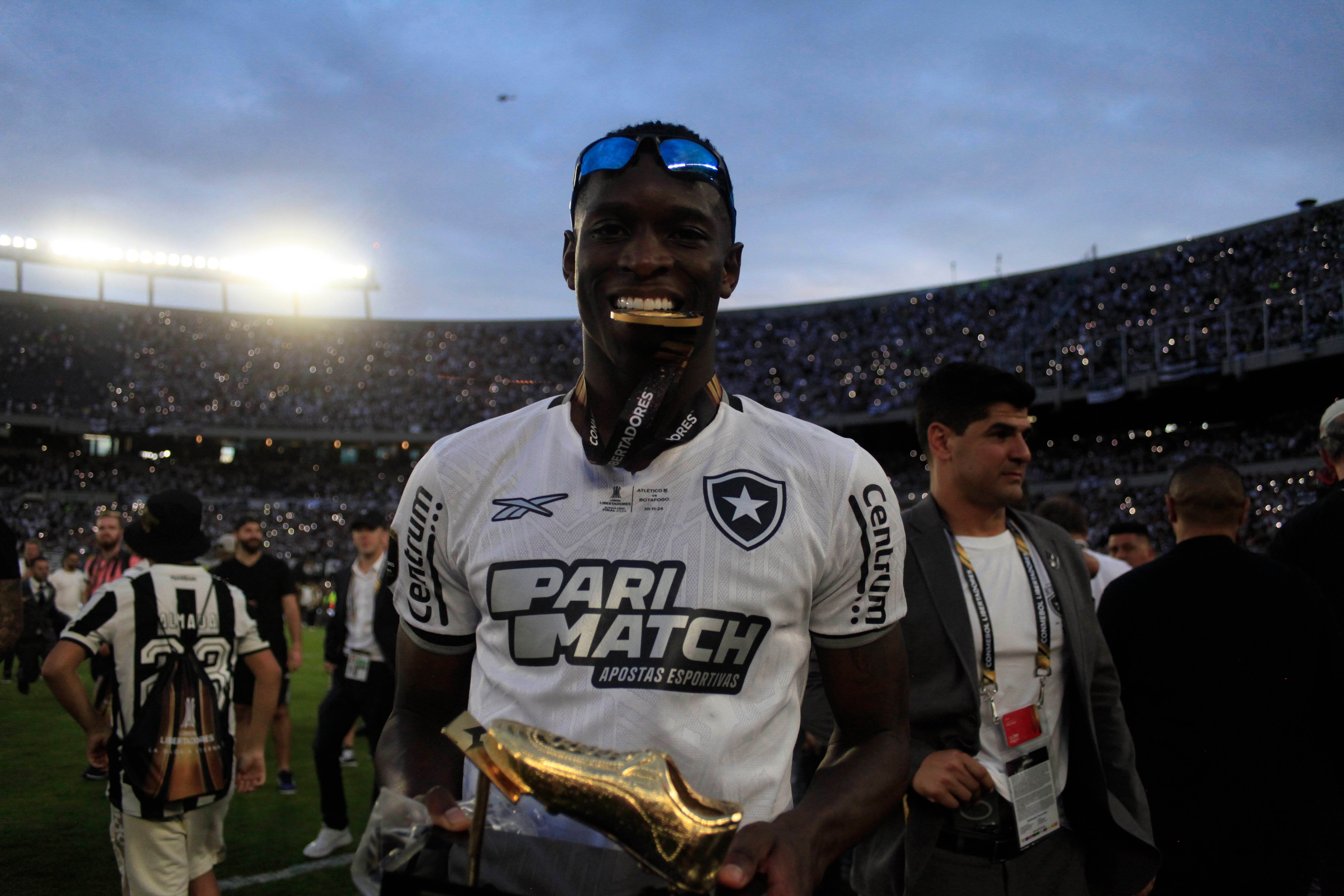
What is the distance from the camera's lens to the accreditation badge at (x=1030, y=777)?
278 cm

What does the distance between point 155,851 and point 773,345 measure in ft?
109

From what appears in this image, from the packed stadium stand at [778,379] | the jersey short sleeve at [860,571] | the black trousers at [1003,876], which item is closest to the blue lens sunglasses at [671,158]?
the jersey short sleeve at [860,571]

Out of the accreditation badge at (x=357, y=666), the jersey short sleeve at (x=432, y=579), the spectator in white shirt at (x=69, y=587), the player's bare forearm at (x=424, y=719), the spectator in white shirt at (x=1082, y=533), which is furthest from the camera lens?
the spectator in white shirt at (x=69, y=587)

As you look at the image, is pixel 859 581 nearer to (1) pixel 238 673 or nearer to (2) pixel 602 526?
(2) pixel 602 526

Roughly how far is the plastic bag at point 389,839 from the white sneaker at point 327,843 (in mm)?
5492

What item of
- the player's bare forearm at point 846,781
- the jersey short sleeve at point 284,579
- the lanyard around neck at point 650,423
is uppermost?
the lanyard around neck at point 650,423

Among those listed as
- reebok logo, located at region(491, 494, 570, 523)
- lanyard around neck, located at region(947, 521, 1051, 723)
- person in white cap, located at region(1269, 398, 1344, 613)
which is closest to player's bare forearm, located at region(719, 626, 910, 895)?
reebok logo, located at region(491, 494, 570, 523)

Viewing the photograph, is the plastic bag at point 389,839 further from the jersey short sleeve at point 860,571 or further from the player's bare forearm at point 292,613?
the player's bare forearm at point 292,613

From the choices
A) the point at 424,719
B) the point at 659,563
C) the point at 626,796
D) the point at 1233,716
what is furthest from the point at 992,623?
the point at 626,796

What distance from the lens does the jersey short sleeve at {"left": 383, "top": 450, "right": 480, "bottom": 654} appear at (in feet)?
5.34

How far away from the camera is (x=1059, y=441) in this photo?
29.8 metres

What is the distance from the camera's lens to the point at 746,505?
152 cm

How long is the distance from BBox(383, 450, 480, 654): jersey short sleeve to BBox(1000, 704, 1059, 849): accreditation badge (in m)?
1.92

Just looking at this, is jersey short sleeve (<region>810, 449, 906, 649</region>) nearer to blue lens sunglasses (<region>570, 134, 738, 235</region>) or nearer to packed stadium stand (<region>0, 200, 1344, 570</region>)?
blue lens sunglasses (<region>570, 134, 738, 235</region>)
